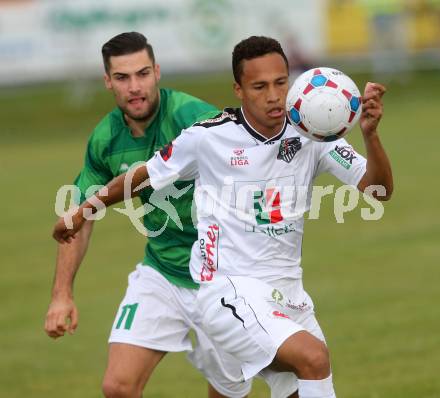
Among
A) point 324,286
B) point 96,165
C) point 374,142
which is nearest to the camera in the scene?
point 374,142

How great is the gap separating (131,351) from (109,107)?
21.6 metres

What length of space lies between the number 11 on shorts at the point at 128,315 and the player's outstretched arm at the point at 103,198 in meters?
0.86

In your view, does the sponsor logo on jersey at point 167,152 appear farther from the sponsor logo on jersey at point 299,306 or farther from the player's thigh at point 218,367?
the player's thigh at point 218,367

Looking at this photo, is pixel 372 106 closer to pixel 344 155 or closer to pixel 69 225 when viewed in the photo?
pixel 344 155

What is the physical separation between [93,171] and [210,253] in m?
1.46

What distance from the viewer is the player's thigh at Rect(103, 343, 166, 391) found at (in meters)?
7.20

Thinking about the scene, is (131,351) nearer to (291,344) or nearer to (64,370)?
(291,344)

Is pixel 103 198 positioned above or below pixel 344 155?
below

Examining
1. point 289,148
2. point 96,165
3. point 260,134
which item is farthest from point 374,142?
point 96,165

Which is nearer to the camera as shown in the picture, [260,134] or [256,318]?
[256,318]

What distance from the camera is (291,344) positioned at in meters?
6.05

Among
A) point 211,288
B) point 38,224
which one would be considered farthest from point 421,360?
point 38,224

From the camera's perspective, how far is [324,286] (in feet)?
42.0

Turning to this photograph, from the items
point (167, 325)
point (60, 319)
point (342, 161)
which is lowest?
point (167, 325)
